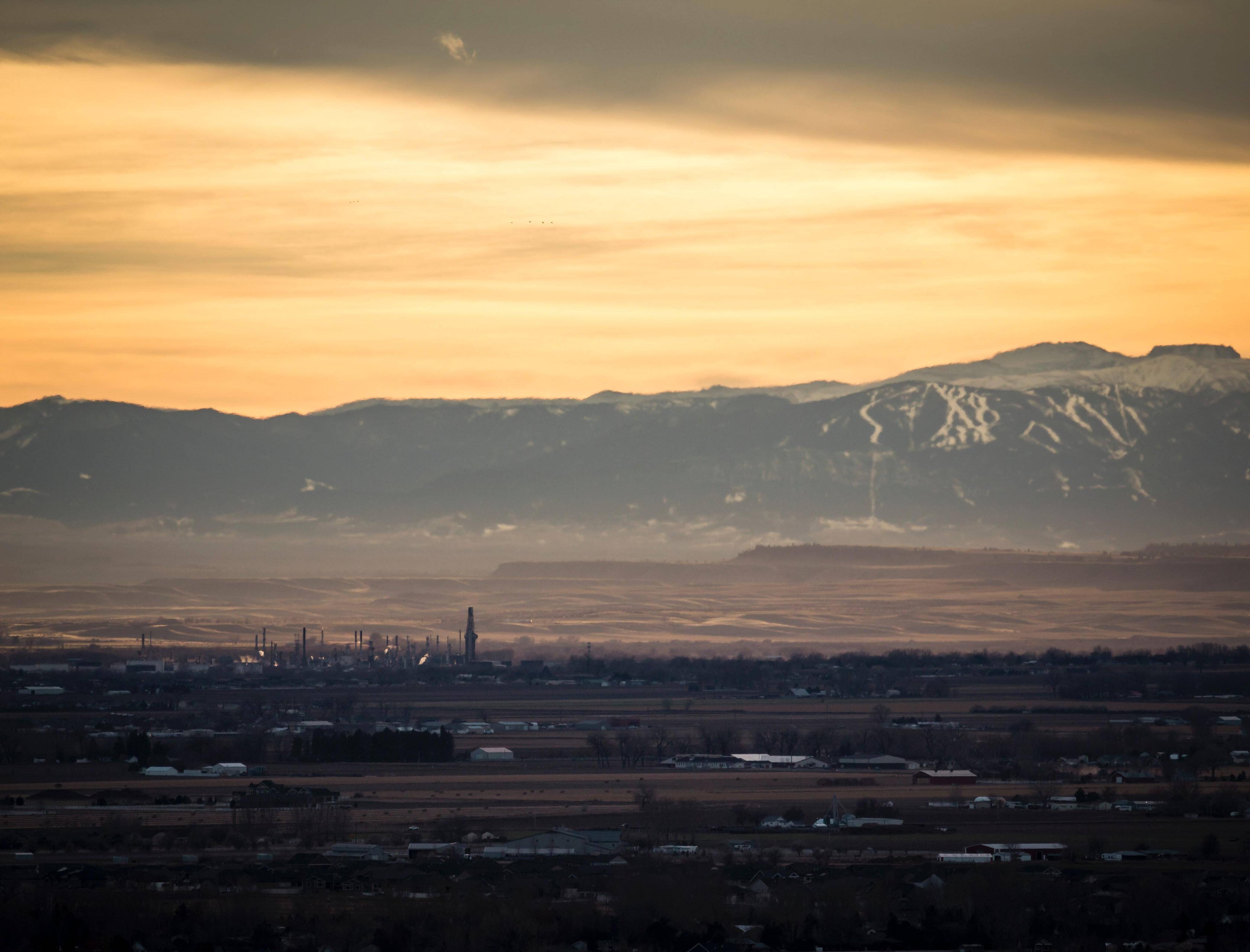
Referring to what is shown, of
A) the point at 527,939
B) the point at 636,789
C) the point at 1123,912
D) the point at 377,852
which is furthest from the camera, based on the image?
the point at 636,789

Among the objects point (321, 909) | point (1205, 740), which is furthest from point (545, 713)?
point (321, 909)

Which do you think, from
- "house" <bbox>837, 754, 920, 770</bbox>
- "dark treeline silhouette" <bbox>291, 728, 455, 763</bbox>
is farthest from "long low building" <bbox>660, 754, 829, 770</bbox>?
"dark treeline silhouette" <bbox>291, 728, 455, 763</bbox>

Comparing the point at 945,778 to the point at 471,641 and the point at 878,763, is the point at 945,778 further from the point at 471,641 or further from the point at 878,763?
the point at 471,641

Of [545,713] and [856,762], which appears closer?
[856,762]

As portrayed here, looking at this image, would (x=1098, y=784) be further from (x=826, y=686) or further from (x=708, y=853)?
(x=826, y=686)

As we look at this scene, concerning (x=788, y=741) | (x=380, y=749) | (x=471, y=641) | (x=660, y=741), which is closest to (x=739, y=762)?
(x=660, y=741)

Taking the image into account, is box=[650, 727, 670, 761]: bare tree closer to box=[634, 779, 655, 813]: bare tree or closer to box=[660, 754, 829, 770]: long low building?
box=[660, 754, 829, 770]: long low building

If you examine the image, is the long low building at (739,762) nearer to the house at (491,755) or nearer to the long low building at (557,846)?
the house at (491,755)
